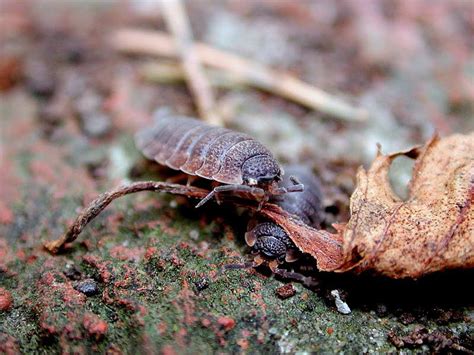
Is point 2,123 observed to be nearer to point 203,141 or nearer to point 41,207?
point 41,207

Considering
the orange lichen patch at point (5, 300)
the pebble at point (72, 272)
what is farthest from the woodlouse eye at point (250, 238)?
the orange lichen patch at point (5, 300)

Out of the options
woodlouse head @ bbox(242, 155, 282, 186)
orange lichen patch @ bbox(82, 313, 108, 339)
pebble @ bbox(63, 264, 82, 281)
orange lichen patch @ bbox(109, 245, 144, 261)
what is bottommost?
pebble @ bbox(63, 264, 82, 281)

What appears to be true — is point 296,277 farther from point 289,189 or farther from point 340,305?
point 289,189

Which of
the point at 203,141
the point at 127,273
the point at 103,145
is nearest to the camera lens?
the point at 127,273

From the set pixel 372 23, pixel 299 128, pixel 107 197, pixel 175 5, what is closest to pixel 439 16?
pixel 372 23

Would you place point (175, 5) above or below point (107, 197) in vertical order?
above

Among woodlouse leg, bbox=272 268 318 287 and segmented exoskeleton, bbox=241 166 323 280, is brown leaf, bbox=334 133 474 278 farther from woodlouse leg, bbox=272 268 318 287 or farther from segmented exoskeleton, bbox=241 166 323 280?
segmented exoskeleton, bbox=241 166 323 280

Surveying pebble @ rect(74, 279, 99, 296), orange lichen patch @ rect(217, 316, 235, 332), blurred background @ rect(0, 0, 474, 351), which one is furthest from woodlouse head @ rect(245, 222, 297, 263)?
pebble @ rect(74, 279, 99, 296)
